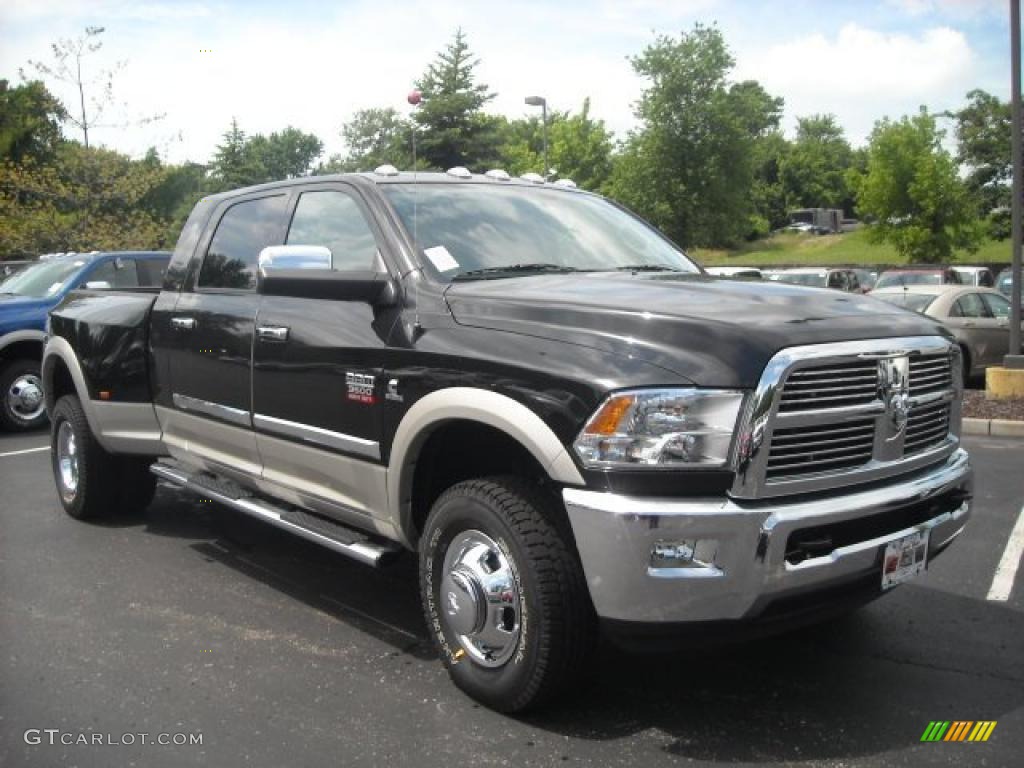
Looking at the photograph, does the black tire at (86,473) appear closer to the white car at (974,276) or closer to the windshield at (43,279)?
the windshield at (43,279)

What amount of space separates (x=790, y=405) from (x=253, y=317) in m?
2.63

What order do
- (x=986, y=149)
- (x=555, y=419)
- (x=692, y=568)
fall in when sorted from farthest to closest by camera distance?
(x=986, y=149) < (x=555, y=419) < (x=692, y=568)

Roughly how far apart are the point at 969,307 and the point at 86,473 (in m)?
11.8

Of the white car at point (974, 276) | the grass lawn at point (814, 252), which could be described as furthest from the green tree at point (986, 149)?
the white car at point (974, 276)

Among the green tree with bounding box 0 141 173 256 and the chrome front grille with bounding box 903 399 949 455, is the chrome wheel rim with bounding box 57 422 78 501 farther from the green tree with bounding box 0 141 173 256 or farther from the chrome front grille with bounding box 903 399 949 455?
the green tree with bounding box 0 141 173 256

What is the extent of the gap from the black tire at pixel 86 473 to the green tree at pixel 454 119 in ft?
104

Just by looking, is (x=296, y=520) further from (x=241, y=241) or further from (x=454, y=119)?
(x=454, y=119)

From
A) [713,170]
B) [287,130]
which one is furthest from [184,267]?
[287,130]

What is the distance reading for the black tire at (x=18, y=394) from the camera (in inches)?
401

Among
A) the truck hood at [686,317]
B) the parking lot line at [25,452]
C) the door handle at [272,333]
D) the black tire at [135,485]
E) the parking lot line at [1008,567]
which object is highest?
the truck hood at [686,317]

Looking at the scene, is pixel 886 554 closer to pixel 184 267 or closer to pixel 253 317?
pixel 253 317

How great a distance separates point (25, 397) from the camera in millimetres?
10305

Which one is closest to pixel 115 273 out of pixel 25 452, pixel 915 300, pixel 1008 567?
pixel 25 452

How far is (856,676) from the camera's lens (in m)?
3.78
